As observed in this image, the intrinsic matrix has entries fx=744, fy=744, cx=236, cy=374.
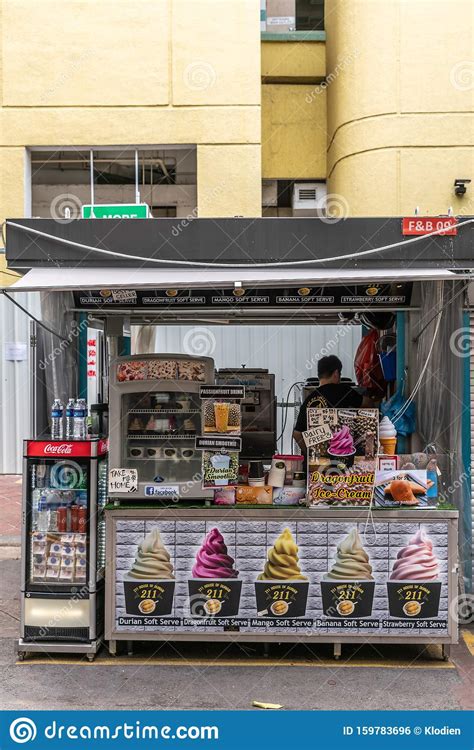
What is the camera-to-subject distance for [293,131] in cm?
1305

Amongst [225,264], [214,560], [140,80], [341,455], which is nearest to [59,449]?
[214,560]

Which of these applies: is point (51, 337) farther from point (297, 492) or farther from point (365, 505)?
point (365, 505)

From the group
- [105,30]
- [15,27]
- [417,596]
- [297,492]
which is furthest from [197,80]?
[417,596]

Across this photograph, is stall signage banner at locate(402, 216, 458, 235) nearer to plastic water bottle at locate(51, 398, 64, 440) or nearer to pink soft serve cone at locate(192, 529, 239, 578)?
pink soft serve cone at locate(192, 529, 239, 578)

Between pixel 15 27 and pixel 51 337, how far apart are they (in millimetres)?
8228

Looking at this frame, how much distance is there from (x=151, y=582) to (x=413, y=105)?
9131mm

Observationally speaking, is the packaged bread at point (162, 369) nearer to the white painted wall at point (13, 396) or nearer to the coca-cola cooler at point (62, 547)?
the coca-cola cooler at point (62, 547)

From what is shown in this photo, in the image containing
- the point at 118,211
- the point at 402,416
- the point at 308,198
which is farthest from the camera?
the point at 308,198

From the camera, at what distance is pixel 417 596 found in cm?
505

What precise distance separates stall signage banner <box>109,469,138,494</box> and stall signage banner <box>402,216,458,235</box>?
8.26 ft

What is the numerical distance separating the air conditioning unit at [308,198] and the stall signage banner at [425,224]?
26.5ft

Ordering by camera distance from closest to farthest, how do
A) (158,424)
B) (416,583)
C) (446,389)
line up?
(416,583) → (158,424) → (446,389)

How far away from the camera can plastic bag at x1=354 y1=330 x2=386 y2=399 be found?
23.6 feet

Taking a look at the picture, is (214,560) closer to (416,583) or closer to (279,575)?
(279,575)
